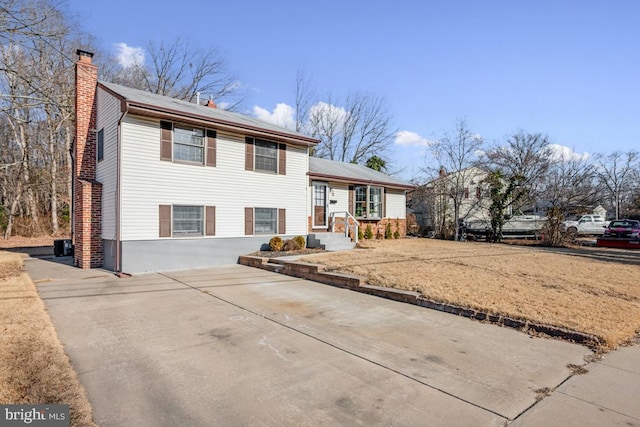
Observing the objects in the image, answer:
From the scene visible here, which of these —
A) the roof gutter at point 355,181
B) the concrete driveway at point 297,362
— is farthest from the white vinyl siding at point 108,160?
the roof gutter at point 355,181

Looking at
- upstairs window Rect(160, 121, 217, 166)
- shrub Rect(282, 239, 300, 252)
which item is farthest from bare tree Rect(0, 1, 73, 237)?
shrub Rect(282, 239, 300, 252)

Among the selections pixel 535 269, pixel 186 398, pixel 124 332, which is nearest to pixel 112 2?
pixel 124 332

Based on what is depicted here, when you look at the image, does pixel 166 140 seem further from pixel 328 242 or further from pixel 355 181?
pixel 355 181

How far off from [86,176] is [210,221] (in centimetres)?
469

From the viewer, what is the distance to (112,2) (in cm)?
1164

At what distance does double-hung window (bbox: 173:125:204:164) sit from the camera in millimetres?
11164

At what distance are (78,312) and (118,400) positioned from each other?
3858mm

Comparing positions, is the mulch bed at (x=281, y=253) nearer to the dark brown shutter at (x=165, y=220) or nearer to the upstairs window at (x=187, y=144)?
the dark brown shutter at (x=165, y=220)

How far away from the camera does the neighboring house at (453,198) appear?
70.8 feet

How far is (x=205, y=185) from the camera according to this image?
38.4 ft

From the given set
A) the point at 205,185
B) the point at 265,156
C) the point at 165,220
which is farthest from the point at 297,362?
the point at 265,156

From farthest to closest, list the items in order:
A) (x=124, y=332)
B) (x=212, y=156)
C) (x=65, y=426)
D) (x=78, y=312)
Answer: (x=212, y=156) → (x=78, y=312) → (x=124, y=332) → (x=65, y=426)

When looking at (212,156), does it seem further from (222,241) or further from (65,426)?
(65,426)

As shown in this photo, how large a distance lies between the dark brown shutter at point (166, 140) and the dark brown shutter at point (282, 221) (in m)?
4.59
